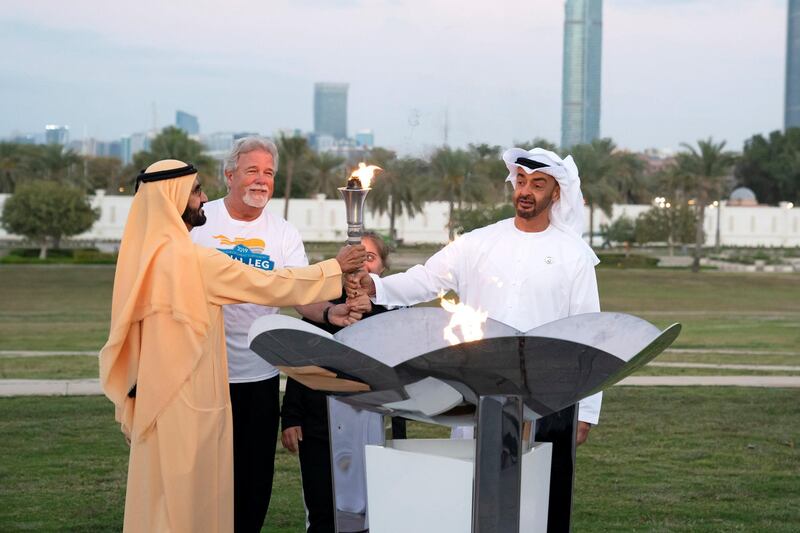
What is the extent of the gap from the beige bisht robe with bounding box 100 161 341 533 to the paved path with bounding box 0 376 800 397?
27.3 ft

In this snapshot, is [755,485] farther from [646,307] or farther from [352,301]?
[646,307]

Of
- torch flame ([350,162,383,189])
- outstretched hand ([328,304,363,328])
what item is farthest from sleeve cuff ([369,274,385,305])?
torch flame ([350,162,383,189])

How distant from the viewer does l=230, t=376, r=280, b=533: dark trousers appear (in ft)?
19.5

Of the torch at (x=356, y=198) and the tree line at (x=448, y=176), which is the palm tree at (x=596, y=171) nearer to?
the tree line at (x=448, y=176)

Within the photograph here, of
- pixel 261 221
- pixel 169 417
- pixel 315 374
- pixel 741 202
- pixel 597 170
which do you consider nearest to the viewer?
pixel 315 374

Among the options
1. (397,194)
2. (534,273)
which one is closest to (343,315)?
(534,273)

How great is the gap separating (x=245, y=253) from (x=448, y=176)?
5431 cm

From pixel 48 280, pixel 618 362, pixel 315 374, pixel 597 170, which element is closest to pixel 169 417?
pixel 315 374

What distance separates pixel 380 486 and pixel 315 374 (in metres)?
0.49

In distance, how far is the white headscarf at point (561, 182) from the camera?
5582 mm

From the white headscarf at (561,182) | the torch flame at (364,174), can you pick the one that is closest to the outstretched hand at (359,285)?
the torch flame at (364,174)

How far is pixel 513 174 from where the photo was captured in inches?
229

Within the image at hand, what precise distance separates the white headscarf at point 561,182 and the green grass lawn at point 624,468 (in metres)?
2.49

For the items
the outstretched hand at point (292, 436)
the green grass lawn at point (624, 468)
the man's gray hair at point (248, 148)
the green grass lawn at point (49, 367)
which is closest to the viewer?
the man's gray hair at point (248, 148)
